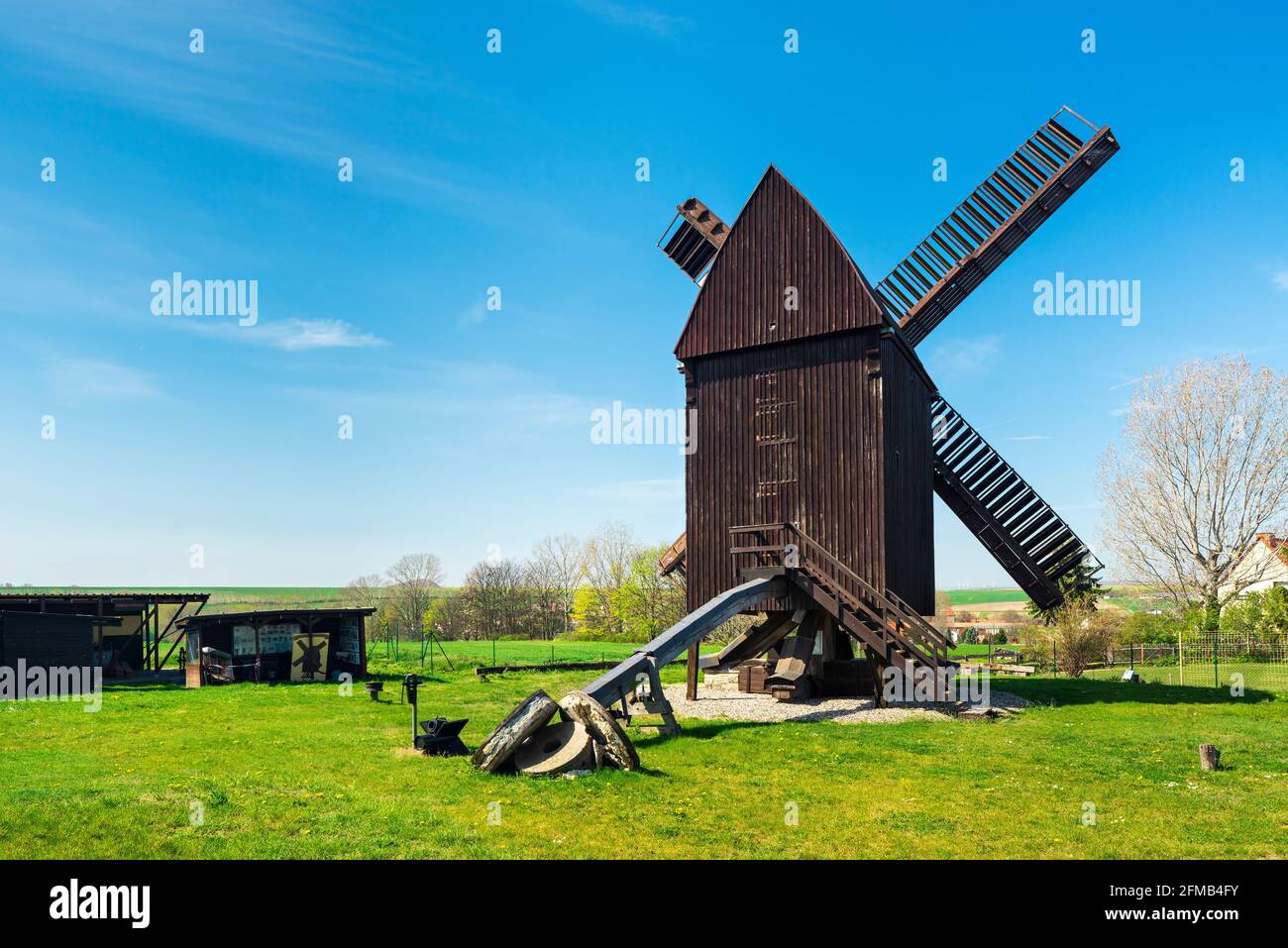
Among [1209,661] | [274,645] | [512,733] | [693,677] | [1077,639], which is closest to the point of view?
[512,733]

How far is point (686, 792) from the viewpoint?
11086mm

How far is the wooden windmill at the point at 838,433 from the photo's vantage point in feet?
68.5

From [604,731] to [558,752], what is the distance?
71 cm

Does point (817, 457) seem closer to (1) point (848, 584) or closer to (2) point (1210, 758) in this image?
(1) point (848, 584)

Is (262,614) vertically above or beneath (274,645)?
above

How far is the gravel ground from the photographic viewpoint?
17938 millimetres

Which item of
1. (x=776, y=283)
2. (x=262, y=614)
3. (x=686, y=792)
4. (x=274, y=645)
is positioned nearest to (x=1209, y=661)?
(x=776, y=283)

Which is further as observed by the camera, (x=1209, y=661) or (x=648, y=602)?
(x=648, y=602)

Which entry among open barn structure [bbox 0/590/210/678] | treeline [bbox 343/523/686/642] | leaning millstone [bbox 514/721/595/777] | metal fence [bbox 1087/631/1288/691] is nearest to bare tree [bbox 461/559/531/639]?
treeline [bbox 343/523/686/642]

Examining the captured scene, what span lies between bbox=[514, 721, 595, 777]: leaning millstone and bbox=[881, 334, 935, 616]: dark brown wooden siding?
10.6m

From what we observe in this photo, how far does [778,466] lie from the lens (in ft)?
73.2

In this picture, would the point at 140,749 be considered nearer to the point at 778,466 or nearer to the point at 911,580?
the point at 778,466

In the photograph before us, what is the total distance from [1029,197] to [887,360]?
794 centimetres

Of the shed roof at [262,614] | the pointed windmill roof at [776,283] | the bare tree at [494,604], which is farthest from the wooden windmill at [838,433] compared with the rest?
the bare tree at [494,604]
